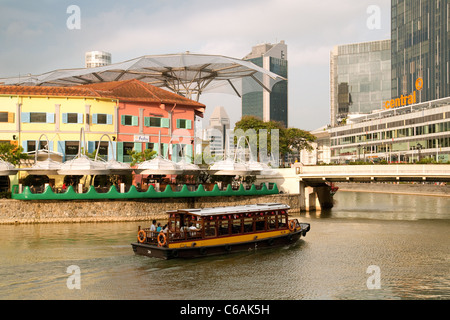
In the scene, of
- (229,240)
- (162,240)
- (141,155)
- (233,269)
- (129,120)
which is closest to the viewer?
(233,269)

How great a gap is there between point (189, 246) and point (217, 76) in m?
40.8

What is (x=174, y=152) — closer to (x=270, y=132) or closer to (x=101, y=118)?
(x=101, y=118)

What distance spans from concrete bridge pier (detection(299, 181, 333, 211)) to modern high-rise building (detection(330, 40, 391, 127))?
427ft

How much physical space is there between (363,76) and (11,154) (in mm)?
165533

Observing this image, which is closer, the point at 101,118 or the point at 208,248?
the point at 208,248

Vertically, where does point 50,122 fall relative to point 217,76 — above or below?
below

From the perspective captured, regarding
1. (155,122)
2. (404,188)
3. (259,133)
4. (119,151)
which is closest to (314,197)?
(155,122)

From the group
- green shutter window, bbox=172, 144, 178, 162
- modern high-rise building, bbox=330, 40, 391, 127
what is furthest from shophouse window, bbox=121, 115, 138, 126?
modern high-rise building, bbox=330, 40, 391, 127

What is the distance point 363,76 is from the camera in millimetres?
194250

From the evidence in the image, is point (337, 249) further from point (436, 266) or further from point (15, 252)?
point (15, 252)

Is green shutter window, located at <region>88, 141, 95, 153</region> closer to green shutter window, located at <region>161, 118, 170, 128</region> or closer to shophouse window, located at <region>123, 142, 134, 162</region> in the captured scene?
shophouse window, located at <region>123, 142, 134, 162</region>

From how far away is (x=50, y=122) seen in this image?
5425 cm

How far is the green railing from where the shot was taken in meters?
44.0
